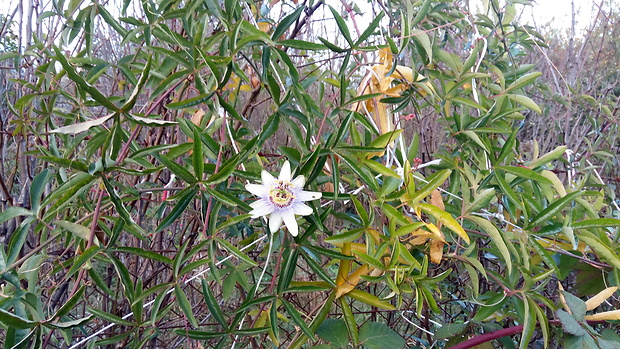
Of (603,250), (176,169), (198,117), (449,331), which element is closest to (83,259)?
(176,169)

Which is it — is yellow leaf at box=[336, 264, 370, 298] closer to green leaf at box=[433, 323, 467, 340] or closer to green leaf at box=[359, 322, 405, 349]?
green leaf at box=[359, 322, 405, 349]

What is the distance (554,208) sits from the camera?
78 cm

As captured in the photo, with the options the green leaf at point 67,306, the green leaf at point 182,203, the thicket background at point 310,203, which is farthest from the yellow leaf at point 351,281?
the green leaf at point 67,306

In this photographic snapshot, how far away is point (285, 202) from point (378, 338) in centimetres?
43

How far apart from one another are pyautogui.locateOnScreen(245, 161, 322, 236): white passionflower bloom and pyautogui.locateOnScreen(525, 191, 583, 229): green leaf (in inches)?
16.3

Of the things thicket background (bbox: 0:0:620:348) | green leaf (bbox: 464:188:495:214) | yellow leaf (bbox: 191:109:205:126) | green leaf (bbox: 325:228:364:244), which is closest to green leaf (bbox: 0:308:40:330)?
thicket background (bbox: 0:0:620:348)

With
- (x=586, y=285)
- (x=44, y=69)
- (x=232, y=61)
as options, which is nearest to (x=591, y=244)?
(x=586, y=285)

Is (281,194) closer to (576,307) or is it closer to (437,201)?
(437,201)

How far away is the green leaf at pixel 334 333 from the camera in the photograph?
903 millimetres

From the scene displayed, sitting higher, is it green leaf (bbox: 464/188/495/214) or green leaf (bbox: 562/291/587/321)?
green leaf (bbox: 464/188/495/214)

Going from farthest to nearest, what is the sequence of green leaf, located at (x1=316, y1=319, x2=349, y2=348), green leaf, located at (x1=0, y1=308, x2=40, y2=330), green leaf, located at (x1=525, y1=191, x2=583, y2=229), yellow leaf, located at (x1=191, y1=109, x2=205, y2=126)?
yellow leaf, located at (x1=191, y1=109, x2=205, y2=126) < green leaf, located at (x1=316, y1=319, x2=349, y2=348) < green leaf, located at (x1=525, y1=191, x2=583, y2=229) < green leaf, located at (x1=0, y1=308, x2=40, y2=330)

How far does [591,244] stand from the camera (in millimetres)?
802

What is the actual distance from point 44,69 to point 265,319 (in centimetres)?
73

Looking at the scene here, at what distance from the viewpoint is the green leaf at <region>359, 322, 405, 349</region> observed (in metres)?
0.91
